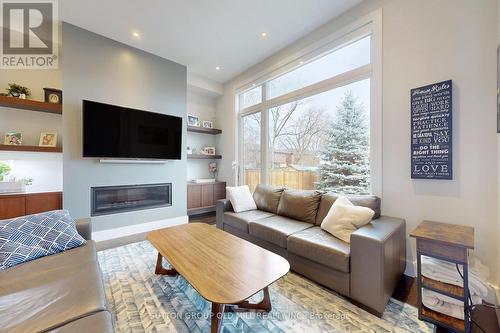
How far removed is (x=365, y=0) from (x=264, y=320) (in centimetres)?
356

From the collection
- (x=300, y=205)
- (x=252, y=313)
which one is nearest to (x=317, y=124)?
(x=300, y=205)

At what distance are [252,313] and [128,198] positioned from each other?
2916mm

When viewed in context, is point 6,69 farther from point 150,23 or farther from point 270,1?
point 270,1

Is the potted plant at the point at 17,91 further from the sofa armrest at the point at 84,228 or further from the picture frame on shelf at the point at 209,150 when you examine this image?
the picture frame on shelf at the point at 209,150

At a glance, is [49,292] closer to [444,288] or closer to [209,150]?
[444,288]

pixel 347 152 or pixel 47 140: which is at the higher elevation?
pixel 47 140

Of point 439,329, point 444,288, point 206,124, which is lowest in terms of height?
point 439,329

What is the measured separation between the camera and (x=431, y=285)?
1491mm

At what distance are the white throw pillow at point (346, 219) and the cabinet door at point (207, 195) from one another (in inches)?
119

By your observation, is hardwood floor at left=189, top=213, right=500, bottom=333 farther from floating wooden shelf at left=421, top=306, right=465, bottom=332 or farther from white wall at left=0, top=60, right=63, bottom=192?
white wall at left=0, top=60, right=63, bottom=192

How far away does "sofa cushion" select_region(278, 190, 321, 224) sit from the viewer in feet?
8.62

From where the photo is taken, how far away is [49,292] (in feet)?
3.75

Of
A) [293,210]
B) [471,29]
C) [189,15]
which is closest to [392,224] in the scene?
[293,210]

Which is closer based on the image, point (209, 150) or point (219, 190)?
point (219, 190)
